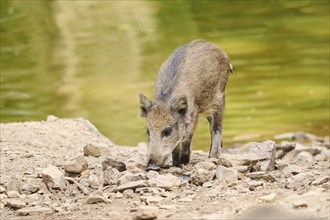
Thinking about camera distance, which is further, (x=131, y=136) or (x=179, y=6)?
(x=179, y=6)

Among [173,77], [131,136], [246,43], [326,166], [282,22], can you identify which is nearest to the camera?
[326,166]

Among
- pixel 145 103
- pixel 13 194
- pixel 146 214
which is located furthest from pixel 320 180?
pixel 13 194

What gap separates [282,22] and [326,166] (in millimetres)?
10609

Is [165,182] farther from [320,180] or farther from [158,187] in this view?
[320,180]

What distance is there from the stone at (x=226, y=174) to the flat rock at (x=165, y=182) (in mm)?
242

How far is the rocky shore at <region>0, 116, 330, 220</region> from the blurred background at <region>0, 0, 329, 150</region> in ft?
8.66

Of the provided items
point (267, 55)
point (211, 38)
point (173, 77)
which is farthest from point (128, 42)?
point (173, 77)

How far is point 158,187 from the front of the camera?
251 inches

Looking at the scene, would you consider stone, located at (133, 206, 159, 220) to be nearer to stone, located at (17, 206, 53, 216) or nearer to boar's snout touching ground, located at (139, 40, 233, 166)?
stone, located at (17, 206, 53, 216)

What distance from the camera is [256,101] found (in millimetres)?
11961

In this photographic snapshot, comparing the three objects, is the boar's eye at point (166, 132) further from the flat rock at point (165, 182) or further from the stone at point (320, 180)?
the stone at point (320, 180)

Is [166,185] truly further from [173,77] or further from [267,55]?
[267,55]

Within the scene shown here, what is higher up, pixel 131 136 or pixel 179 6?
pixel 179 6

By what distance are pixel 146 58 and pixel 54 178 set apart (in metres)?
7.84
